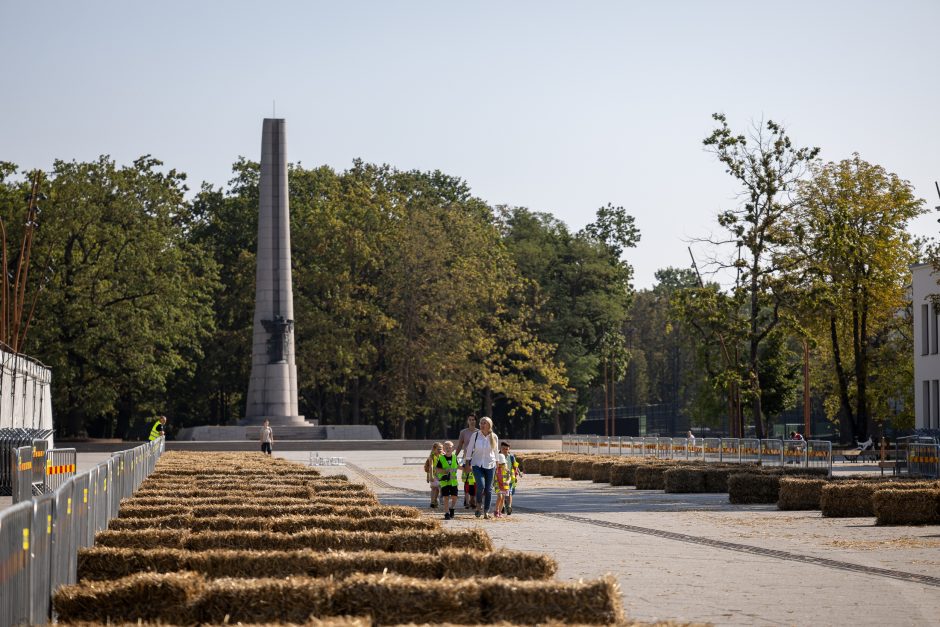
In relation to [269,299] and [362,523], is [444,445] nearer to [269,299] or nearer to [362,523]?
[362,523]

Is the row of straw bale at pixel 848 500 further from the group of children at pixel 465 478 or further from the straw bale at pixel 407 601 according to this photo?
the straw bale at pixel 407 601

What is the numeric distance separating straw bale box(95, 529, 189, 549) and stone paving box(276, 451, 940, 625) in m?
3.98

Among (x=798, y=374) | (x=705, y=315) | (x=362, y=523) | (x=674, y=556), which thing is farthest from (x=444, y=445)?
(x=798, y=374)

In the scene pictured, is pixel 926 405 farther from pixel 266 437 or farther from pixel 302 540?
pixel 302 540

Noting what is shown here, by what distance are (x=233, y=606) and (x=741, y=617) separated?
4.75 m

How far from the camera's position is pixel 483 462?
2559cm

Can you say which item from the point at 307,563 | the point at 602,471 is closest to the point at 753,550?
the point at 307,563

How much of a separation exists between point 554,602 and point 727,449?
120 feet

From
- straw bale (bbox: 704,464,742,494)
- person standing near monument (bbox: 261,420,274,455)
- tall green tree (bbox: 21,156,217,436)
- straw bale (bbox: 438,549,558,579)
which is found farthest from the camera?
tall green tree (bbox: 21,156,217,436)

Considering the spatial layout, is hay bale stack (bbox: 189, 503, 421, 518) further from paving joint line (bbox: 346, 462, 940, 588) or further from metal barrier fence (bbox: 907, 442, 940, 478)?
metal barrier fence (bbox: 907, 442, 940, 478)

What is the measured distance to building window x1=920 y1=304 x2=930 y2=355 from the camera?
62.4 meters

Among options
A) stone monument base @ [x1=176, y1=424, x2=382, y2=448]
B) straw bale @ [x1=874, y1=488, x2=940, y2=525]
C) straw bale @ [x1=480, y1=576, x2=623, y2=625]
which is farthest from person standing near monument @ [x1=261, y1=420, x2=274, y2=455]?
straw bale @ [x1=480, y1=576, x2=623, y2=625]

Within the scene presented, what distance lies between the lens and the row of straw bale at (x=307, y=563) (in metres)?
11.3

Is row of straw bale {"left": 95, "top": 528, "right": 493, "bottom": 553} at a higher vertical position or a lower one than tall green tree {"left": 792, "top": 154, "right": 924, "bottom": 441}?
lower
